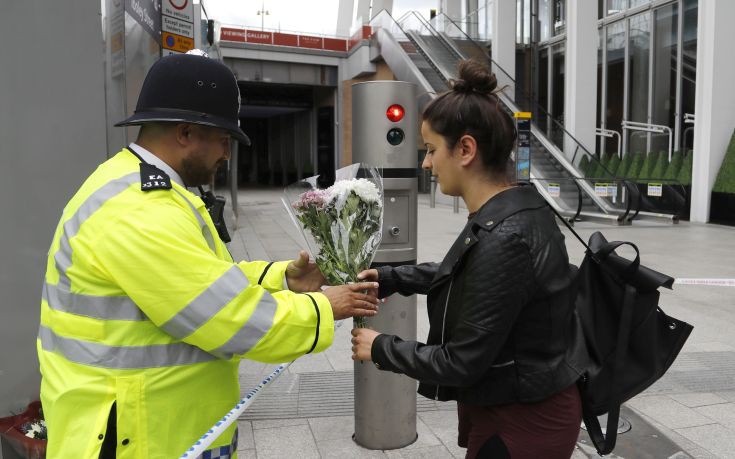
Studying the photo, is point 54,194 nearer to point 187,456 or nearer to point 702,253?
point 187,456

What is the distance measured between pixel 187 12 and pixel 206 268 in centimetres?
515

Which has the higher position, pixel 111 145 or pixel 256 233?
pixel 111 145

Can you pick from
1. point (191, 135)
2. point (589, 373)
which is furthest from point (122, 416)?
point (589, 373)

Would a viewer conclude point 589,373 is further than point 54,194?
No

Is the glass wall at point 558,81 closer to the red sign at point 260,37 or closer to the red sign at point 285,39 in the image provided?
the red sign at point 285,39

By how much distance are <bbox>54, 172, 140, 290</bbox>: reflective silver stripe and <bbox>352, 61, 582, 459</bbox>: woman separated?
0.84 meters

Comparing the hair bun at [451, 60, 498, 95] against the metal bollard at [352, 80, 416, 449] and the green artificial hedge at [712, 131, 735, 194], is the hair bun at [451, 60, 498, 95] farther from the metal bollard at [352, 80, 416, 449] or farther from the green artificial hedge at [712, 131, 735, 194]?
the green artificial hedge at [712, 131, 735, 194]

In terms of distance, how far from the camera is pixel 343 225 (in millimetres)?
2178

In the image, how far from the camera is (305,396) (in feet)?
14.5

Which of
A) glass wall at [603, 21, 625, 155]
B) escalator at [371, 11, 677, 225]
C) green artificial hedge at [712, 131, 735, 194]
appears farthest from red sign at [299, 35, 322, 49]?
green artificial hedge at [712, 131, 735, 194]

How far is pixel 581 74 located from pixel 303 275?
1881cm

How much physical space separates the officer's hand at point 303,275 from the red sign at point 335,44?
105 ft

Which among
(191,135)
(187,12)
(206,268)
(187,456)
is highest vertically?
(187,12)

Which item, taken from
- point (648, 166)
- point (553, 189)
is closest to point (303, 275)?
point (553, 189)
